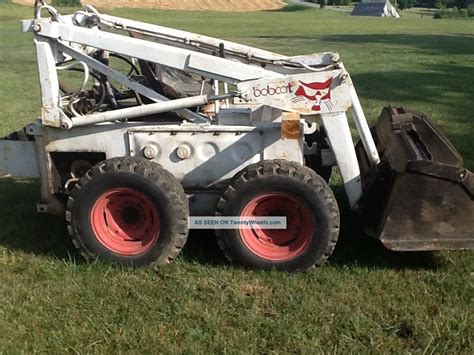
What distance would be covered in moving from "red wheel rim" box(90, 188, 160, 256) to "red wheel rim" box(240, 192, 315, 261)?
2.05 feet

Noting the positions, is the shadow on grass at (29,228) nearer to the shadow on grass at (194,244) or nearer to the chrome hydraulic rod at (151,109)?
the shadow on grass at (194,244)

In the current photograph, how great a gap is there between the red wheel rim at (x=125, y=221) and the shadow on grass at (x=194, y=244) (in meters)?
0.31

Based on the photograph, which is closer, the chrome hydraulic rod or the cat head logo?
the cat head logo

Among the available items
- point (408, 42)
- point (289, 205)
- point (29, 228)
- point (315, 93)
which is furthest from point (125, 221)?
point (408, 42)

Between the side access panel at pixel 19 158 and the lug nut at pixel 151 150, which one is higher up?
the lug nut at pixel 151 150

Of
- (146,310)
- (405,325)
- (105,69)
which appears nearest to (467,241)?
(405,325)

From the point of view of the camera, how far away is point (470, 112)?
33.5ft

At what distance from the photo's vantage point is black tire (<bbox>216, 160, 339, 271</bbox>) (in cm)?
415

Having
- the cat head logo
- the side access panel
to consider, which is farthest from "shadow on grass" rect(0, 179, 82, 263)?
the cat head logo

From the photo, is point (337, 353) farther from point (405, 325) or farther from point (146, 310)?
point (146, 310)

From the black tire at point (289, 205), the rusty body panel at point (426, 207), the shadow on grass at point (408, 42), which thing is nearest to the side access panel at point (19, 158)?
the black tire at point (289, 205)

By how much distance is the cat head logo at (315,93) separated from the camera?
420 cm

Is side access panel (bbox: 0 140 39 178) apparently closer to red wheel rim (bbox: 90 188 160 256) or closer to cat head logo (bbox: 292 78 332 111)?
red wheel rim (bbox: 90 188 160 256)

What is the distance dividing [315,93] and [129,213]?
148cm
